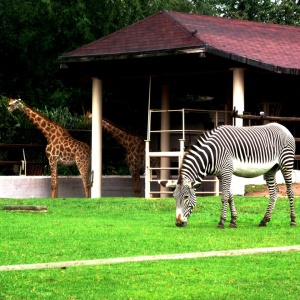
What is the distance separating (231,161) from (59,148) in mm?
11034

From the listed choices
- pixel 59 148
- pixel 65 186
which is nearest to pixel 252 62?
pixel 59 148

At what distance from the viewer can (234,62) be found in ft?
75.8

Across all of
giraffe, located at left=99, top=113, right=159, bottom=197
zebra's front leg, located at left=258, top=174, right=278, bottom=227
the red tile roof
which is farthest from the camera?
giraffe, located at left=99, top=113, right=159, bottom=197

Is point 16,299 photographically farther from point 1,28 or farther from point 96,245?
point 1,28

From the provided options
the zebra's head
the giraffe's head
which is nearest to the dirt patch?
the giraffe's head

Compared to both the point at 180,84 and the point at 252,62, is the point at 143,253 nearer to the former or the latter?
the point at 252,62

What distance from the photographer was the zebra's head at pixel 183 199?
47.3 ft

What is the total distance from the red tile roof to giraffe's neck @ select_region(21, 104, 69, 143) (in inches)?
80.4

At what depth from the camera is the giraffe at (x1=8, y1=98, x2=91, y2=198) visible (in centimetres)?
2550

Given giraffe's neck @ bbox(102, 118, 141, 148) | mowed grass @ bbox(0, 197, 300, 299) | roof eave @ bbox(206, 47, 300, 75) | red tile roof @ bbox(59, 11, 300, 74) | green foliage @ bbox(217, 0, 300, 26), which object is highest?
green foliage @ bbox(217, 0, 300, 26)

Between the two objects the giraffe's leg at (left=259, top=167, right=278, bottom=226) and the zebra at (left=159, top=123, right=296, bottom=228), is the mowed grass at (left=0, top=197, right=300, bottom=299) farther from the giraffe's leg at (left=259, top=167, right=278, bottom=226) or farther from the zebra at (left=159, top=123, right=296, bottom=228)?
the zebra at (left=159, top=123, right=296, bottom=228)

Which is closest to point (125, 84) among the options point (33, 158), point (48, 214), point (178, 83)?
point (178, 83)

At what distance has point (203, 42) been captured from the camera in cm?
2236

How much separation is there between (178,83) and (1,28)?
27.3 ft
